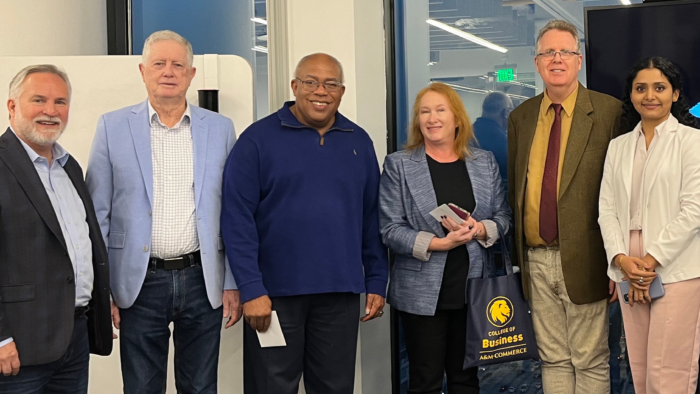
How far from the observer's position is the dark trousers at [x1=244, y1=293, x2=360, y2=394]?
8.48 ft

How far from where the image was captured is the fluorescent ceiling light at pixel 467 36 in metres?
3.50

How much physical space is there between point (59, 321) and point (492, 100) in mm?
2341

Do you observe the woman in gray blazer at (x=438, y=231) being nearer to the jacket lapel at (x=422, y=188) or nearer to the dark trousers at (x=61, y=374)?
the jacket lapel at (x=422, y=188)

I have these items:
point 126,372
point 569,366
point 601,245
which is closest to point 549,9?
point 601,245

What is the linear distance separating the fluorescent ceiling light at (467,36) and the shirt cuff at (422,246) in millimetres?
1298

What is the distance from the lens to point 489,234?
2693 mm

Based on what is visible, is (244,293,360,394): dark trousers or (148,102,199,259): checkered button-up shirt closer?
(148,102,199,259): checkered button-up shirt

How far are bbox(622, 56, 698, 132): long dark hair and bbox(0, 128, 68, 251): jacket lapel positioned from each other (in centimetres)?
211

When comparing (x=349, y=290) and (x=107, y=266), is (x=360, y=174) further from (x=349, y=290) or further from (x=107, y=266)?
(x=107, y=266)

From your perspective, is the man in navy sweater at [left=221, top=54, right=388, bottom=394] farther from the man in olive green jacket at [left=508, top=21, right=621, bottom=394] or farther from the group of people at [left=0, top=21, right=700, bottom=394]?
the man in olive green jacket at [left=508, top=21, right=621, bottom=394]

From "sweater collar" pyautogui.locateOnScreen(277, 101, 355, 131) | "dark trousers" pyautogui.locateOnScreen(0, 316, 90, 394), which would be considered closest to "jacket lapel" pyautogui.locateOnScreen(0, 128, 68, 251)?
"dark trousers" pyautogui.locateOnScreen(0, 316, 90, 394)

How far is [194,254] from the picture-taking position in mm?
2438

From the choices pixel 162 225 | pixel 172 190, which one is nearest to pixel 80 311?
pixel 162 225

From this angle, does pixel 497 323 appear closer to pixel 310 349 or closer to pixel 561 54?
pixel 310 349
